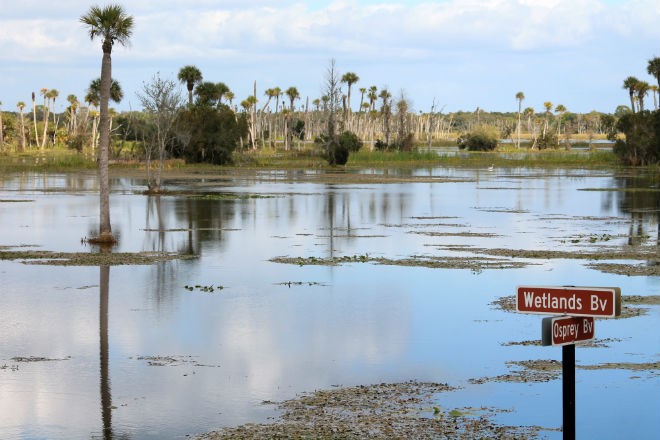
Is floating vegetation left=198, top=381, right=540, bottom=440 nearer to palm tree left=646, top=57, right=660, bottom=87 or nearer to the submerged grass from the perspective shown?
the submerged grass

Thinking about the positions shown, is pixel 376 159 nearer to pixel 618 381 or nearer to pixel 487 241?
pixel 487 241

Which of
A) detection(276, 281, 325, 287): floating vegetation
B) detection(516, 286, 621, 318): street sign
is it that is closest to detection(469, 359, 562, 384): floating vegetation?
detection(516, 286, 621, 318): street sign

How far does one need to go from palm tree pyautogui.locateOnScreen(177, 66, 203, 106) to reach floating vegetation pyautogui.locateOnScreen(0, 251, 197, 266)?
77.1 m

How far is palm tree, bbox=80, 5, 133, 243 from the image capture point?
29859 millimetres

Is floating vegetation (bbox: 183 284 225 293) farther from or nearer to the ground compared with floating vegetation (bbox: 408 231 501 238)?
farther from the ground

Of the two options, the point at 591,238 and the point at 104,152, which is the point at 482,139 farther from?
the point at 104,152

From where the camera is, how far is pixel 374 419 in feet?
37.9

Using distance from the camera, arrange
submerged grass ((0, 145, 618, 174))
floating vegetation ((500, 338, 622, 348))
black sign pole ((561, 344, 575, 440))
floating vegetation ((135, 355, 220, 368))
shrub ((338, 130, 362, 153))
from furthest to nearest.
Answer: shrub ((338, 130, 362, 153)) → submerged grass ((0, 145, 618, 174)) → floating vegetation ((500, 338, 622, 348)) → floating vegetation ((135, 355, 220, 368)) → black sign pole ((561, 344, 575, 440))

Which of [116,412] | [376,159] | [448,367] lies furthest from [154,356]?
[376,159]

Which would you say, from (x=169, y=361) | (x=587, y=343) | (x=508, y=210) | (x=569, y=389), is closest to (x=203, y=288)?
(x=169, y=361)

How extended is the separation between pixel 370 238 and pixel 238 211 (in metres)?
11.9

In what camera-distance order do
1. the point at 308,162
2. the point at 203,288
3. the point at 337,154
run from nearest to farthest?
the point at 203,288 → the point at 337,154 → the point at 308,162

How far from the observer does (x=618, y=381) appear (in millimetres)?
13703

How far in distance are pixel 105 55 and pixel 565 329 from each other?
1013 inches
